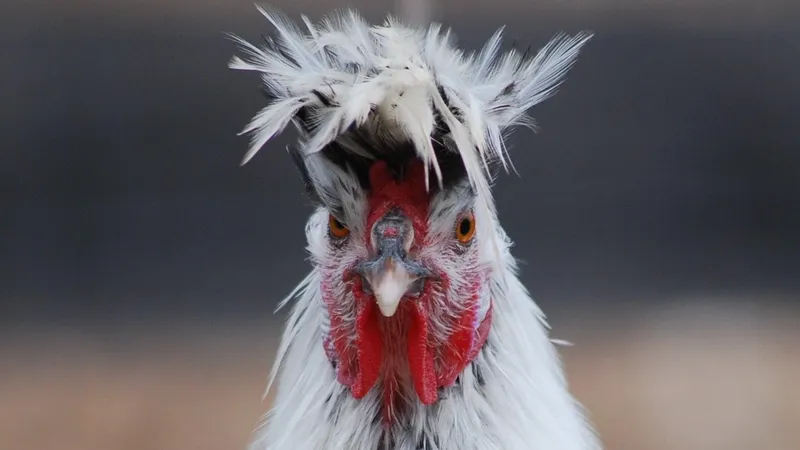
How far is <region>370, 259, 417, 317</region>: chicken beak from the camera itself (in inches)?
26.1

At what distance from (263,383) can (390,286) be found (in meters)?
1.25

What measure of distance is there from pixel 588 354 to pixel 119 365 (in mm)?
1214

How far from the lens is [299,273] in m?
1.76

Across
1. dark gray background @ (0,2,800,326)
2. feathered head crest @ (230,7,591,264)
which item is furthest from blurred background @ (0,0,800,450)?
feathered head crest @ (230,7,591,264)

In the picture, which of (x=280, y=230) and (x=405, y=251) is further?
(x=280, y=230)

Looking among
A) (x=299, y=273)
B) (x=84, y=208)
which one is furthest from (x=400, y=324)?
(x=84, y=208)

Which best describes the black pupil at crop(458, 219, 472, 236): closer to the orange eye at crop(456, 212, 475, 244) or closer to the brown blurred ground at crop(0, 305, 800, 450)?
the orange eye at crop(456, 212, 475, 244)

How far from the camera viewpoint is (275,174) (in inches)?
67.8

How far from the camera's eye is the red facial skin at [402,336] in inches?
29.0

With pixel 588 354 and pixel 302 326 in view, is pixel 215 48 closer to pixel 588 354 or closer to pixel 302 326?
pixel 302 326

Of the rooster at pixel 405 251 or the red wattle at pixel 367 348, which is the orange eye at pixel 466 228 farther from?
the red wattle at pixel 367 348

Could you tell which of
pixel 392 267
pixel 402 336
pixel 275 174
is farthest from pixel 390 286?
pixel 275 174

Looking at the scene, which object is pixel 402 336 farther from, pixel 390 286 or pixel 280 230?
pixel 280 230

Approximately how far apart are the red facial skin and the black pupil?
0.05m
